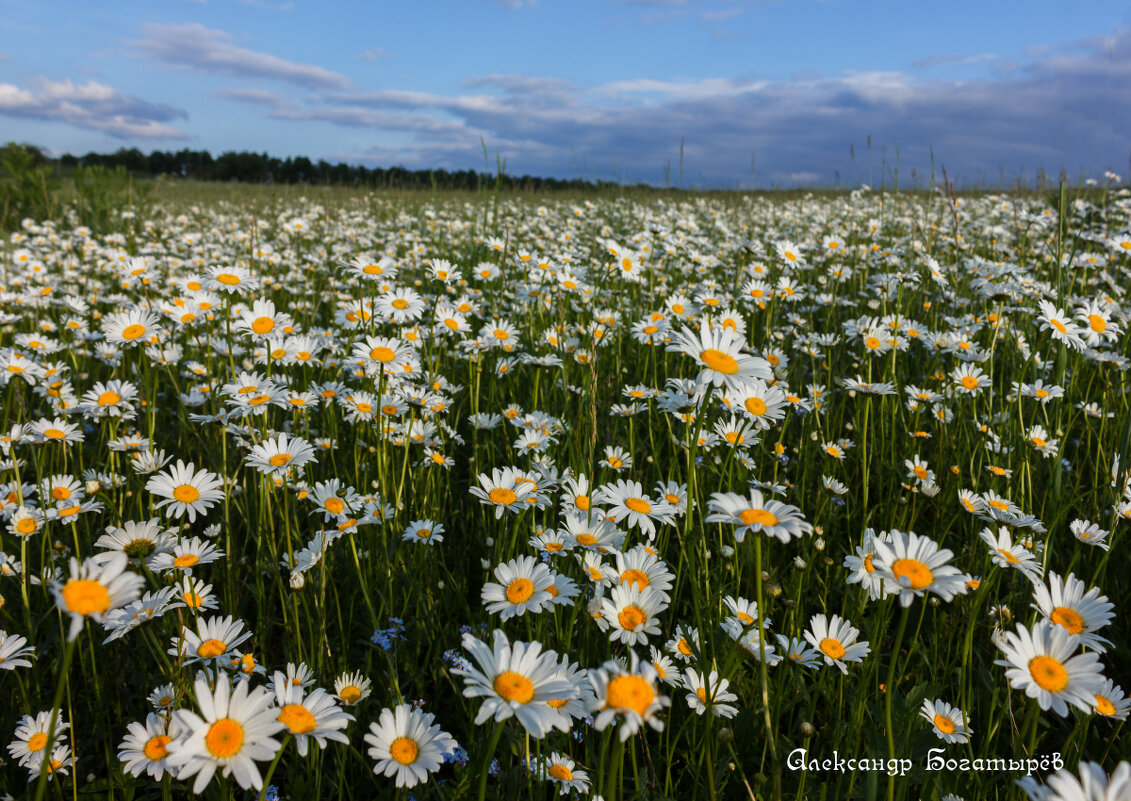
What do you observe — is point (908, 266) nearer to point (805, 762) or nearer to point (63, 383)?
point (805, 762)

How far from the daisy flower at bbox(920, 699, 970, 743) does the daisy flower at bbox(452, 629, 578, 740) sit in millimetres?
980

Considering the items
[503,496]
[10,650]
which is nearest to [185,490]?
[10,650]

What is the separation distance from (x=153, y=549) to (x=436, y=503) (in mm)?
1125

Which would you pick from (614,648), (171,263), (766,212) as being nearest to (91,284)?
(171,263)

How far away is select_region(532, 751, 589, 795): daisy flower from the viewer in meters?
1.25

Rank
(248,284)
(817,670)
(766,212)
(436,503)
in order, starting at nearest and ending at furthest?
(817,670), (436,503), (248,284), (766,212)

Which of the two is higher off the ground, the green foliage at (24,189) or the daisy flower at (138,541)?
the green foliage at (24,189)

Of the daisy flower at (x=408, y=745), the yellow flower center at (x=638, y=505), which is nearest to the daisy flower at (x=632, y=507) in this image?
the yellow flower center at (x=638, y=505)

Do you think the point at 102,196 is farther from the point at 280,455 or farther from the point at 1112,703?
the point at 1112,703

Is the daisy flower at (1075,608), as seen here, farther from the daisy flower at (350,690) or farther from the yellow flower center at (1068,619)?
the daisy flower at (350,690)

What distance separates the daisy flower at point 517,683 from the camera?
0.90 m

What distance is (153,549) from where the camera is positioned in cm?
142

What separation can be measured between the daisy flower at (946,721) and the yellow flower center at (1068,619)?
355mm

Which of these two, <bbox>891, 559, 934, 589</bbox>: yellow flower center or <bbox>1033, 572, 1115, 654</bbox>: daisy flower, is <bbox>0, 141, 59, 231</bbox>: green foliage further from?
<bbox>1033, 572, 1115, 654</bbox>: daisy flower
